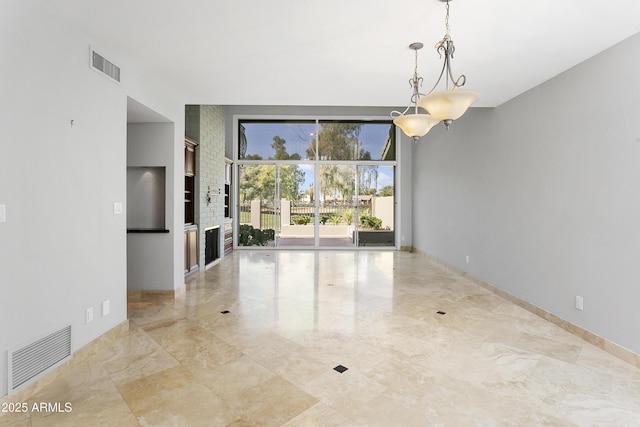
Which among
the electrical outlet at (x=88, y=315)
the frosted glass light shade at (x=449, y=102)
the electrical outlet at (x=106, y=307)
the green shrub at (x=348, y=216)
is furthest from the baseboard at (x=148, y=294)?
the green shrub at (x=348, y=216)

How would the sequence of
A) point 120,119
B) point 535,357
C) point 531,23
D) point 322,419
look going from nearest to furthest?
point 322,419 → point 531,23 → point 535,357 → point 120,119

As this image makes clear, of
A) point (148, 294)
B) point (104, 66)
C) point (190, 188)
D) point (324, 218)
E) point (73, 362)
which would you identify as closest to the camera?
point (73, 362)

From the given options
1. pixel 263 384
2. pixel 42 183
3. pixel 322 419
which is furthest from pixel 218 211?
pixel 322 419

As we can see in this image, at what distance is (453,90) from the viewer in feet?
7.66

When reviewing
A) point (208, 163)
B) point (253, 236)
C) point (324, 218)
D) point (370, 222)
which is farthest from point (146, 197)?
point (370, 222)

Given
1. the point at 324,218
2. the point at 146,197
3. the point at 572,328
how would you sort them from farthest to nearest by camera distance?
the point at 324,218 < the point at 146,197 < the point at 572,328

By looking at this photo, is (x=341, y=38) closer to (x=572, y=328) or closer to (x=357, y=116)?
(x=572, y=328)

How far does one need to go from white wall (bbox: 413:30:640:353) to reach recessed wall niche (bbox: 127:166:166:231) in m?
4.82

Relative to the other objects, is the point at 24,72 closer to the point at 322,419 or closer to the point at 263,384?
the point at 263,384

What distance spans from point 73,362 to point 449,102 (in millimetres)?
3568

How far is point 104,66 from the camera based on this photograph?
3025 millimetres

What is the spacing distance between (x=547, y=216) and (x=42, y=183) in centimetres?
485

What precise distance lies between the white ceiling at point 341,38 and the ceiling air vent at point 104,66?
0.09m

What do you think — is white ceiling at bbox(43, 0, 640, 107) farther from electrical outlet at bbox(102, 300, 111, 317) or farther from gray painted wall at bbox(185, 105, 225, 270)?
electrical outlet at bbox(102, 300, 111, 317)
